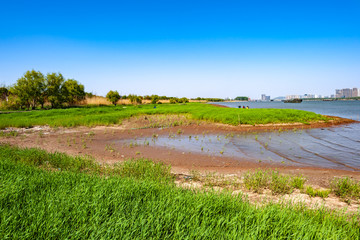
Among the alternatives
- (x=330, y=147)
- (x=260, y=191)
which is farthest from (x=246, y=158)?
(x=330, y=147)

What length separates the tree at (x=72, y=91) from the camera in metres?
A: 49.0

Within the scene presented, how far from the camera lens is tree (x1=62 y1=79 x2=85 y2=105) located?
4900 cm

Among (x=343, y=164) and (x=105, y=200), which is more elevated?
(x=105, y=200)

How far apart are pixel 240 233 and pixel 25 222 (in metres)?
2.81

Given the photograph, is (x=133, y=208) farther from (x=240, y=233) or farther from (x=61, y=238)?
(x=240, y=233)

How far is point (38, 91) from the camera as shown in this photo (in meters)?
42.9

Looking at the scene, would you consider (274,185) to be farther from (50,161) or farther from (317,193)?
(50,161)

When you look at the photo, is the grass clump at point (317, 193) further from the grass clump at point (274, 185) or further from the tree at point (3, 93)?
the tree at point (3, 93)

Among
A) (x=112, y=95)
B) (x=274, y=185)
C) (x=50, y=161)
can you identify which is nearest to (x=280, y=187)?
(x=274, y=185)

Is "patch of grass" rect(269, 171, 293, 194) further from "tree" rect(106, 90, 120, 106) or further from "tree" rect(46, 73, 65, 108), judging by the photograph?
"tree" rect(106, 90, 120, 106)

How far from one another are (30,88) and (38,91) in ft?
6.10

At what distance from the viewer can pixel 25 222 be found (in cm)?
262

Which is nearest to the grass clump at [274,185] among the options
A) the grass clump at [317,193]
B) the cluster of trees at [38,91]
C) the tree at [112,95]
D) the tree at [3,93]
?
the grass clump at [317,193]

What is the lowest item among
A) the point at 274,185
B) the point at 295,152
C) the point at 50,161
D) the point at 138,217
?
the point at 295,152
